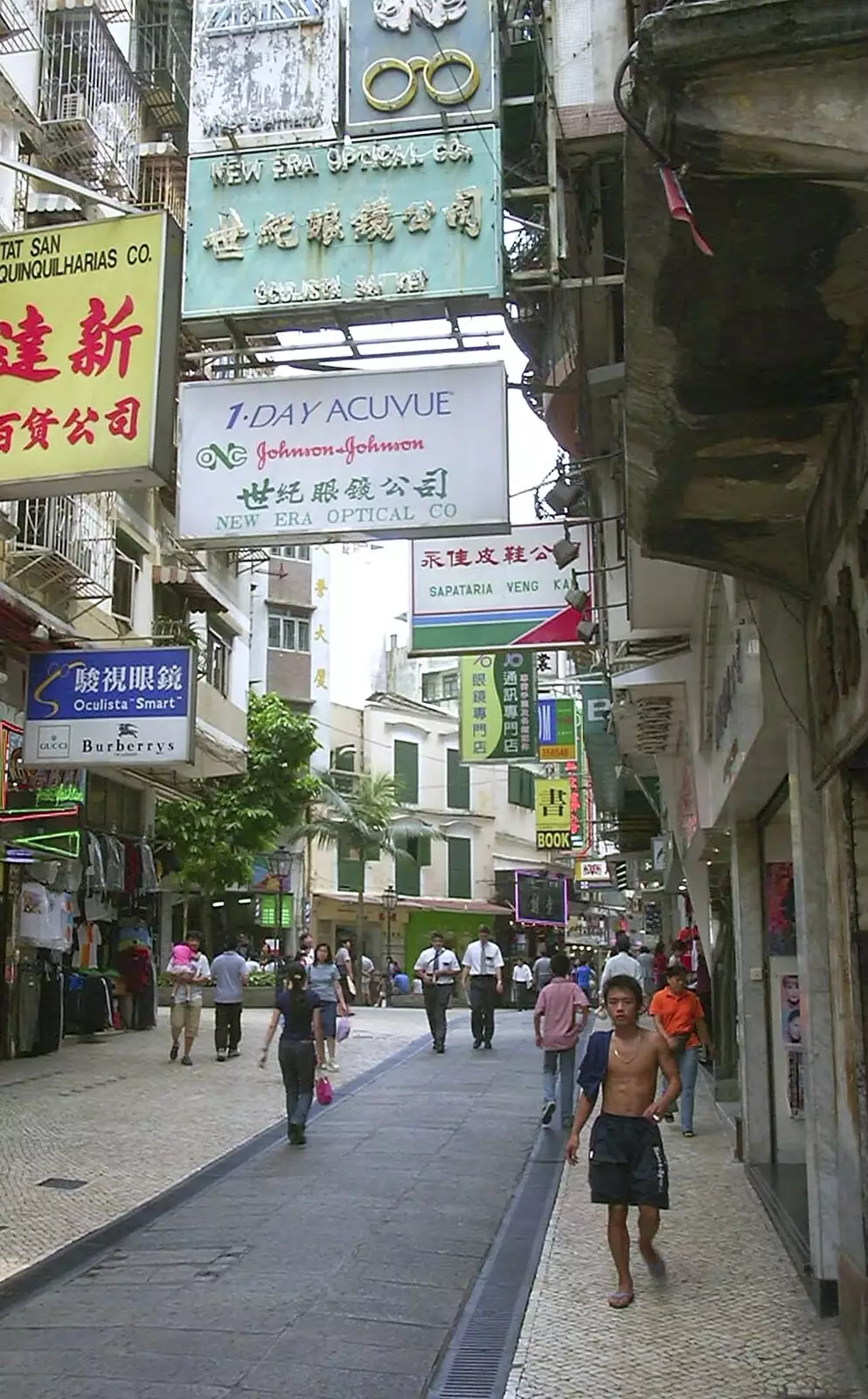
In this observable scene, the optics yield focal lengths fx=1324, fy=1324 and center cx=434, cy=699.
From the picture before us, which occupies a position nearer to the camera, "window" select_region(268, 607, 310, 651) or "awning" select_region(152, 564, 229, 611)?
"awning" select_region(152, 564, 229, 611)

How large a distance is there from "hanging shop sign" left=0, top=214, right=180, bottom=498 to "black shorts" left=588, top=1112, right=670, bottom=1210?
5.02 meters

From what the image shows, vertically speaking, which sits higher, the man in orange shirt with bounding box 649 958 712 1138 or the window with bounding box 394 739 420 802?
the window with bounding box 394 739 420 802

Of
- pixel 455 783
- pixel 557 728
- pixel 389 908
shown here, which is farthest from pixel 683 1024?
pixel 455 783

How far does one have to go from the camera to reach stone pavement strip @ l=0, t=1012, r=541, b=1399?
5.29 m

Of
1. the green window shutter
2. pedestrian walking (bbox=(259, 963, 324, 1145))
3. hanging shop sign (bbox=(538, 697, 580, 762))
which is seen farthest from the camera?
the green window shutter

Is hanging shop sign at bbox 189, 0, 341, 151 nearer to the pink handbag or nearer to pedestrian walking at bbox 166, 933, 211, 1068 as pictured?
the pink handbag

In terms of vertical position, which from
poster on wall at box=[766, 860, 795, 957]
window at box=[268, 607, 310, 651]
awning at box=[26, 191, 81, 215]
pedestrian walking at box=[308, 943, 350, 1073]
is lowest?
pedestrian walking at box=[308, 943, 350, 1073]

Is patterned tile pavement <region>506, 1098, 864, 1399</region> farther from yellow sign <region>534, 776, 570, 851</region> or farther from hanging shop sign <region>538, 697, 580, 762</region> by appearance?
yellow sign <region>534, 776, 570, 851</region>

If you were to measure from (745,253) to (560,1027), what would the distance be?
869 cm

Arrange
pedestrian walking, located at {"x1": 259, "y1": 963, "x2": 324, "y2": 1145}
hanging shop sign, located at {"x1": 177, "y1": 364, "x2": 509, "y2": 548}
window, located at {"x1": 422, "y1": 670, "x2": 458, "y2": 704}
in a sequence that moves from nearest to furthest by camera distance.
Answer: hanging shop sign, located at {"x1": 177, "y1": 364, "x2": 509, "y2": 548}
pedestrian walking, located at {"x1": 259, "y1": 963, "x2": 324, "y2": 1145}
window, located at {"x1": 422, "y1": 670, "x2": 458, "y2": 704}

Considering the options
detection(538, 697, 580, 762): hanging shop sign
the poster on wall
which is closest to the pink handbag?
the poster on wall

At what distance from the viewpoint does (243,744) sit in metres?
23.4

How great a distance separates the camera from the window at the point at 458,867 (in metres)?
47.3

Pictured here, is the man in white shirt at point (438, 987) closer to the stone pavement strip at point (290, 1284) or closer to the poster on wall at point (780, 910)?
the stone pavement strip at point (290, 1284)
